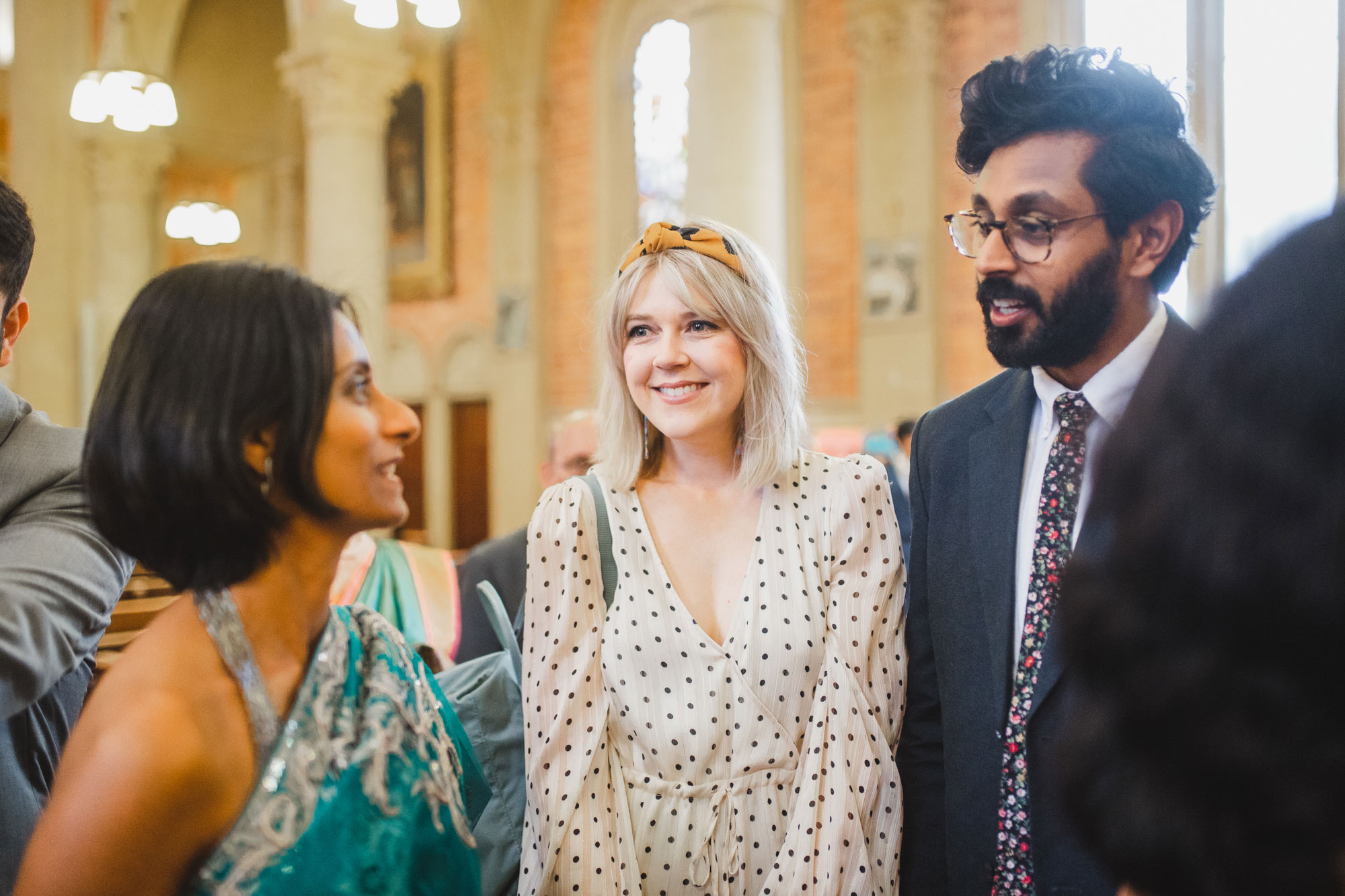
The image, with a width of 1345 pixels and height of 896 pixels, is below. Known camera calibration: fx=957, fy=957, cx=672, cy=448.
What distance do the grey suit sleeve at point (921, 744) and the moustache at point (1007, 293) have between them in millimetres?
312

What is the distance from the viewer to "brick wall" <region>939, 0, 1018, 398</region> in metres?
8.09

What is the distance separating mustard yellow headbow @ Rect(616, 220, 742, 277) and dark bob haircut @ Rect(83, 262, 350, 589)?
90 cm

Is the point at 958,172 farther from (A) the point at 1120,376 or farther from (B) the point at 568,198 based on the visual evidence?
(A) the point at 1120,376

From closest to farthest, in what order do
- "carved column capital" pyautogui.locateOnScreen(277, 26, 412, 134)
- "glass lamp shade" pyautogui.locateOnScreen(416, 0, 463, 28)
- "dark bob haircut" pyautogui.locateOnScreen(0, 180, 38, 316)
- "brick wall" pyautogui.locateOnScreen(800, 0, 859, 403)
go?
"dark bob haircut" pyautogui.locateOnScreen(0, 180, 38, 316) → "glass lamp shade" pyautogui.locateOnScreen(416, 0, 463, 28) → "carved column capital" pyautogui.locateOnScreen(277, 26, 412, 134) → "brick wall" pyautogui.locateOnScreen(800, 0, 859, 403)

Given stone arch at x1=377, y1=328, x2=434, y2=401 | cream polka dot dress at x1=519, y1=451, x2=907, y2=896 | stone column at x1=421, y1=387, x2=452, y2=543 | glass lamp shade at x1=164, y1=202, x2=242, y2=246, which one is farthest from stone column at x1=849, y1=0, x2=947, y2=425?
cream polka dot dress at x1=519, y1=451, x2=907, y2=896

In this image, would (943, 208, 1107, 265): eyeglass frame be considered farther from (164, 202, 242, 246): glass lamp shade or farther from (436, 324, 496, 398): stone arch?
(436, 324, 496, 398): stone arch

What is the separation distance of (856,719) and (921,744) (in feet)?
0.71

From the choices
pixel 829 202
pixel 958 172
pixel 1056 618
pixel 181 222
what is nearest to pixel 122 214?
pixel 181 222

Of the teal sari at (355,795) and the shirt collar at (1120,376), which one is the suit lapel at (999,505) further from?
the teal sari at (355,795)

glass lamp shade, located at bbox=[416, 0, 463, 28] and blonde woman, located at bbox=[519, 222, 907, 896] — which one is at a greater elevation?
glass lamp shade, located at bbox=[416, 0, 463, 28]

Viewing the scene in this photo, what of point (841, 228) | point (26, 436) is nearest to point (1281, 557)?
point (26, 436)

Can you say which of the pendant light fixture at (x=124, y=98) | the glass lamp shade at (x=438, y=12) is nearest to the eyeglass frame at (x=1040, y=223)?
the glass lamp shade at (x=438, y=12)

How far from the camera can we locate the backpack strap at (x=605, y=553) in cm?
174

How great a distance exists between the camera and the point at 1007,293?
5.32ft
